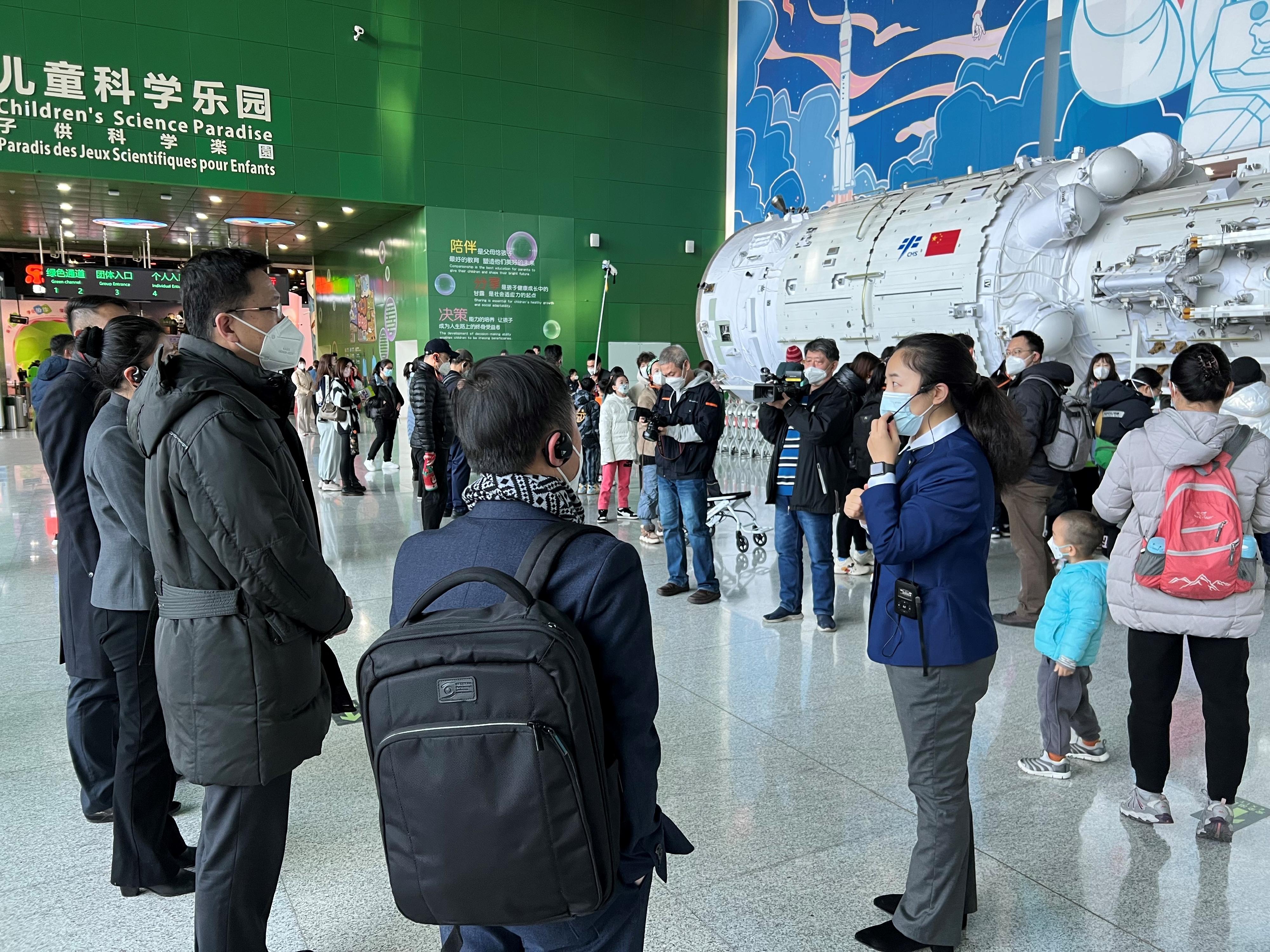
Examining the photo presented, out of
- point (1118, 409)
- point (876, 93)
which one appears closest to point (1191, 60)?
point (876, 93)

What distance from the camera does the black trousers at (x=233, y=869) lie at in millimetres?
2102

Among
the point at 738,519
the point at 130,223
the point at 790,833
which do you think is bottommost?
the point at 790,833

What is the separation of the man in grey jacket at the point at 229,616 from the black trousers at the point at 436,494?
514cm

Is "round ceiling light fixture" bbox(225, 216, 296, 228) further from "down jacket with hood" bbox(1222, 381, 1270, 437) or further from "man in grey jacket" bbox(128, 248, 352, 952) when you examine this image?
"man in grey jacket" bbox(128, 248, 352, 952)

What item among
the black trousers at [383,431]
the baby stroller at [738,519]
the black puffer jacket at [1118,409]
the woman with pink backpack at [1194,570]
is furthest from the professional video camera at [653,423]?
the black trousers at [383,431]

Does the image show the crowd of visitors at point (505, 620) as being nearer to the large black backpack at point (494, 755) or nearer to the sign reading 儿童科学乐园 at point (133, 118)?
the large black backpack at point (494, 755)

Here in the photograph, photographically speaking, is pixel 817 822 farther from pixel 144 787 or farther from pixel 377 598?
pixel 377 598

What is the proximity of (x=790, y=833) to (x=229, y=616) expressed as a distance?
Result: 2.08 meters

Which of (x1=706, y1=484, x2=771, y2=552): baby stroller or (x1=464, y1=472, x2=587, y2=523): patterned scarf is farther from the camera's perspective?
(x1=706, y1=484, x2=771, y2=552): baby stroller

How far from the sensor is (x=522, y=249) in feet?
57.4

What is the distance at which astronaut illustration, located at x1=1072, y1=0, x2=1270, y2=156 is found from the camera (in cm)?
927

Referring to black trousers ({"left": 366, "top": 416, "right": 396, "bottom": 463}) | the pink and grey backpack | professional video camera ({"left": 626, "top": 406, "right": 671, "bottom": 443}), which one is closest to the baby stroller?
professional video camera ({"left": 626, "top": 406, "right": 671, "bottom": 443})

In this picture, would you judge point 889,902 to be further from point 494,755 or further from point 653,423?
point 653,423

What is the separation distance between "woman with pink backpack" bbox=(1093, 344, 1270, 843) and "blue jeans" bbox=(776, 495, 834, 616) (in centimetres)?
245
